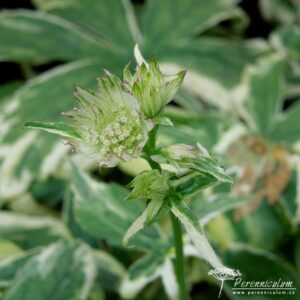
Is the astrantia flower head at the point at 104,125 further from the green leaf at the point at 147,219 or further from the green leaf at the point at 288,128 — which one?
the green leaf at the point at 288,128

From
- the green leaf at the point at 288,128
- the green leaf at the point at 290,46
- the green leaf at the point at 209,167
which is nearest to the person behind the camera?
the green leaf at the point at 209,167

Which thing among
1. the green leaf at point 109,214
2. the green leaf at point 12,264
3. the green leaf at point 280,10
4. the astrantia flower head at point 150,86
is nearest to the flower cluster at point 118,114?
the astrantia flower head at point 150,86

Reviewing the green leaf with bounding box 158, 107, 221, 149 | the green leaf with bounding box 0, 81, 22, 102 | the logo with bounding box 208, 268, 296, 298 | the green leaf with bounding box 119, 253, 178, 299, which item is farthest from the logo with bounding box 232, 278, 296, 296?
the green leaf with bounding box 0, 81, 22, 102

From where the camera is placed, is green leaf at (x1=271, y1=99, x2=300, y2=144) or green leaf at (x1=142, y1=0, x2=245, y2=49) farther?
green leaf at (x1=142, y1=0, x2=245, y2=49)

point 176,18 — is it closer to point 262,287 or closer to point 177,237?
point 262,287

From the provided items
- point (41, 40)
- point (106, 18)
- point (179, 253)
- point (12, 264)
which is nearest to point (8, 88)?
point (41, 40)

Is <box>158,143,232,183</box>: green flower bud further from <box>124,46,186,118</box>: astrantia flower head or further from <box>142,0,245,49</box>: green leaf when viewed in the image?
<box>142,0,245,49</box>: green leaf

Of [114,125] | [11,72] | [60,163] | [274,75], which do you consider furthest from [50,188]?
[114,125]
